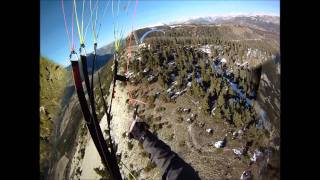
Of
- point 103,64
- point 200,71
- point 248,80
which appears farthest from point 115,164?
point 248,80

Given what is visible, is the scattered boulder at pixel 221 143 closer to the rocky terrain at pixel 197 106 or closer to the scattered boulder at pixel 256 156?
the rocky terrain at pixel 197 106

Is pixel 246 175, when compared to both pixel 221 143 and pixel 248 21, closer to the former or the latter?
pixel 221 143

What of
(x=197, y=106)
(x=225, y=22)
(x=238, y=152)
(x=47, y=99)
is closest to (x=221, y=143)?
(x=238, y=152)

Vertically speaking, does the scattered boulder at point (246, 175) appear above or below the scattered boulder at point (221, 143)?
below

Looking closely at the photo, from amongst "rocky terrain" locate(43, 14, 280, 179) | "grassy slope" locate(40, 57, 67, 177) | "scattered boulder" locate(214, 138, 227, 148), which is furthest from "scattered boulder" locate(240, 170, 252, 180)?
"grassy slope" locate(40, 57, 67, 177)

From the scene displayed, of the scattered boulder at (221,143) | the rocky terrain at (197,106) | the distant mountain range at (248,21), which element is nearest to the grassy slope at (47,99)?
the rocky terrain at (197,106)

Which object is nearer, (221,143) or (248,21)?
(221,143)
